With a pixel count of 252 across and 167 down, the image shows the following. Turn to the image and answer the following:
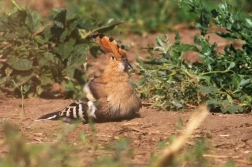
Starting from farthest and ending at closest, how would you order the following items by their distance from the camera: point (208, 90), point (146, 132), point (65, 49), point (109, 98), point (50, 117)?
point (65, 49)
point (208, 90)
point (50, 117)
point (109, 98)
point (146, 132)

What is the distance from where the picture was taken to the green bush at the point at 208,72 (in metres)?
5.39

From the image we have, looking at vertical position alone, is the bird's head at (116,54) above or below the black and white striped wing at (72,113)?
above

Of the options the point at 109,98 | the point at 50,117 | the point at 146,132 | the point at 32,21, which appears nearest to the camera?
the point at 146,132

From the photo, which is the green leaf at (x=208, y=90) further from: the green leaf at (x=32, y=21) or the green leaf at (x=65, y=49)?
the green leaf at (x=32, y=21)

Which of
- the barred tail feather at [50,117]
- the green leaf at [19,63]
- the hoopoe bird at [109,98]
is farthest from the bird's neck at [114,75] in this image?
the green leaf at [19,63]

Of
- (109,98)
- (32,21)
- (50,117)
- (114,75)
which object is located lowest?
(50,117)

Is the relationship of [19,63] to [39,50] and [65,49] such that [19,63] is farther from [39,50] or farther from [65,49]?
[65,49]

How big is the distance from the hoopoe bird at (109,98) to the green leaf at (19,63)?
2.95ft

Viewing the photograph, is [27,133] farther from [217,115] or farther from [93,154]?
[217,115]

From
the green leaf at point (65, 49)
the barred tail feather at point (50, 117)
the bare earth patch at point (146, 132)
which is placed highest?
the green leaf at point (65, 49)

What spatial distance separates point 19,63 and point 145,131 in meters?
1.62

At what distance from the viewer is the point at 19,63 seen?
5.98 meters

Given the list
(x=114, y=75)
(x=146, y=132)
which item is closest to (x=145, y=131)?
(x=146, y=132)

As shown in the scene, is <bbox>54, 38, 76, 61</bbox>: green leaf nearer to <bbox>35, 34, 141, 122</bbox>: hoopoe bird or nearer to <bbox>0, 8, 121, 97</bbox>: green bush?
<bbox>0, 8, 121, 97</bbox>: green bush
